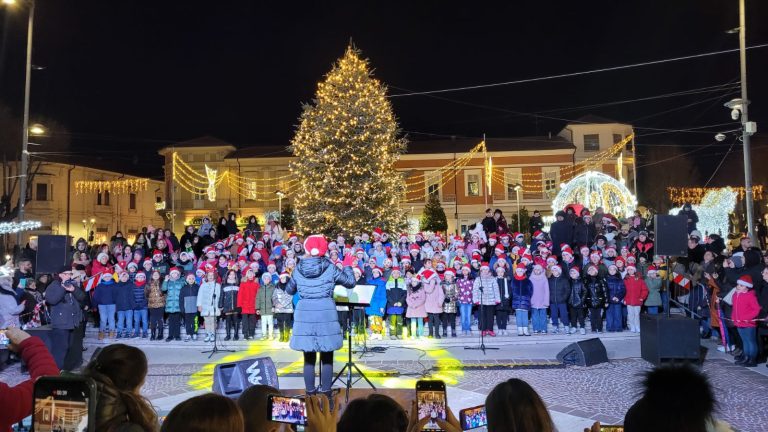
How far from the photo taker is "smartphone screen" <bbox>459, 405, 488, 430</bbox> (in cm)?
278

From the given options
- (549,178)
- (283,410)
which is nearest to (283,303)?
(283,410)

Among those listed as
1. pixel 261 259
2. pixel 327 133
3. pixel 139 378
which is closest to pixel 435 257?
pixel 261 259

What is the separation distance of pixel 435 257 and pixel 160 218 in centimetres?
4913

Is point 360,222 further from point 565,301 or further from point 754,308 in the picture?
point 754,308

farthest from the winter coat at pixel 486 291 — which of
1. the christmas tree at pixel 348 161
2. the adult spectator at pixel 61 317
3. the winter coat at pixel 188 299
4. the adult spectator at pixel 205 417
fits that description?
the adult spectator at pixel 205 417

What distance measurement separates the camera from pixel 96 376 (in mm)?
2379

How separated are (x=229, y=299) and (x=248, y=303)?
457 millimetres

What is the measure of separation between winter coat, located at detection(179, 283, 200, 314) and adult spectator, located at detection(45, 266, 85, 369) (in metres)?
2.61

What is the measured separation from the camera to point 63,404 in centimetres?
203

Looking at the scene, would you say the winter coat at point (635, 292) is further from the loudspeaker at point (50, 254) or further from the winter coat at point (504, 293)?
the loudspeaker at point (50, 254)

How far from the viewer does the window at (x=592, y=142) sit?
47.5 meters

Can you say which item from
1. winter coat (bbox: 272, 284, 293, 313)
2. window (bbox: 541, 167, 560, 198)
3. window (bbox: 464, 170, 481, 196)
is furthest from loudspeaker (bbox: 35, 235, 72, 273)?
window (bbox: 541, 167, 560, 198)

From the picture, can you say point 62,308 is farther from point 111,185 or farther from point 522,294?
point 111,185

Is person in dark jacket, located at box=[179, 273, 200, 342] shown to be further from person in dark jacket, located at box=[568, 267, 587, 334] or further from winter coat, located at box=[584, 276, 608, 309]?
winter coat, located at box=[584, 276, 608, 309]
